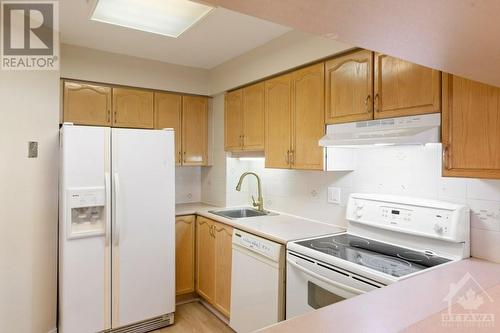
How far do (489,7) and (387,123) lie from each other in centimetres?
132

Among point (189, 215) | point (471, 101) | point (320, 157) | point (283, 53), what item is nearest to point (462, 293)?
point (471, 101)

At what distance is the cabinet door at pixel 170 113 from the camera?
129 inches

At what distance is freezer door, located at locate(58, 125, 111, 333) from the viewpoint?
2244mm

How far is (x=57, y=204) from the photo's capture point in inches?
95.9

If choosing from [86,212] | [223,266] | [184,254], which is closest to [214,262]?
[223,266]

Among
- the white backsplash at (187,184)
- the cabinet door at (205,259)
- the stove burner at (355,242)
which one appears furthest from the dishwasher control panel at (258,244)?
the white backsplash at (187,184)

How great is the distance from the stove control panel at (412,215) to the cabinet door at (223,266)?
3.39ft

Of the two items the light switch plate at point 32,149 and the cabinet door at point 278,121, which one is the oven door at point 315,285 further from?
the light switch plate at point 32,149

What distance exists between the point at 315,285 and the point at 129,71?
8.54 ft

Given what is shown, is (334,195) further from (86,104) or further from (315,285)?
(86,104)

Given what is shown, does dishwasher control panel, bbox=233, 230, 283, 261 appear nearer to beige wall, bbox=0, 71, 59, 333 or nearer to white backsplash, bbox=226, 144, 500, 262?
white backsplash, bbox=226, 144, 500, 262

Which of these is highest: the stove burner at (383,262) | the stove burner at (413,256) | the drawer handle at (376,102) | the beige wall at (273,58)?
the beige wall at (273,58)

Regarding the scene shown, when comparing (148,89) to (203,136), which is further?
(203,136)

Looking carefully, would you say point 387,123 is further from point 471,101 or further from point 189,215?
point 189,215
